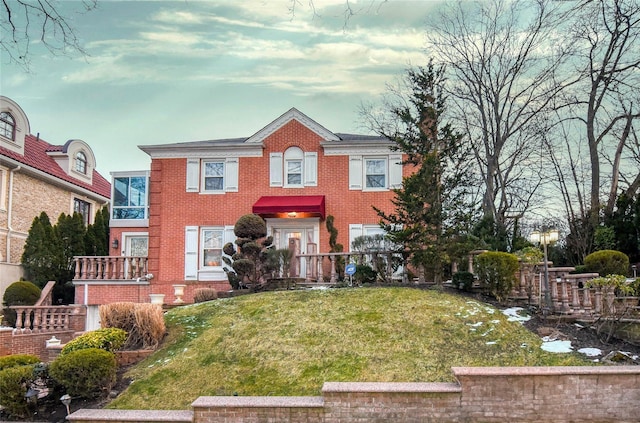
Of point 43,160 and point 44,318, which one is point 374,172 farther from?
point 43,160

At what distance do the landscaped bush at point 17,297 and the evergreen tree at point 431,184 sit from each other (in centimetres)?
1257

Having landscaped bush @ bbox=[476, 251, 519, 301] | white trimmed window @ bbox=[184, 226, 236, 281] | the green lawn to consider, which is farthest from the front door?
landscaped bush @ bbox=[476, 251, 519, 301]

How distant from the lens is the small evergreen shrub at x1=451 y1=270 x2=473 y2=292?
12314 millimetres

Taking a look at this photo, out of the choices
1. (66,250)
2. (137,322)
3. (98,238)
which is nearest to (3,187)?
(66,250)

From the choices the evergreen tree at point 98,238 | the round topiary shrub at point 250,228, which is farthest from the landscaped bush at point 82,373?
the evergreen tree at point 98,238

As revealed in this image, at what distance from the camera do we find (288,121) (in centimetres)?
1906

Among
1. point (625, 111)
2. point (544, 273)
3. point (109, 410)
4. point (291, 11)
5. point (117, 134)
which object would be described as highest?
point (625, 111)

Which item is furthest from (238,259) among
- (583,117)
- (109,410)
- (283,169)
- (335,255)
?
(583,117)

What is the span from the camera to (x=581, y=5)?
32.9 ft

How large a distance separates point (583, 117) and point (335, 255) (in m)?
12.2

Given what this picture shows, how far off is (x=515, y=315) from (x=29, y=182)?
19.8 m

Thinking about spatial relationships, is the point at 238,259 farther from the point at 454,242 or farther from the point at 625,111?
the point at 625,111

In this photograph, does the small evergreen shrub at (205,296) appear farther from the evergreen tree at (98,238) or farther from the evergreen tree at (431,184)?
the evergreen tree at (98,238)

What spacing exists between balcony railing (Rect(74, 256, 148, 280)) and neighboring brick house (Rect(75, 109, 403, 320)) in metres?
0.33
